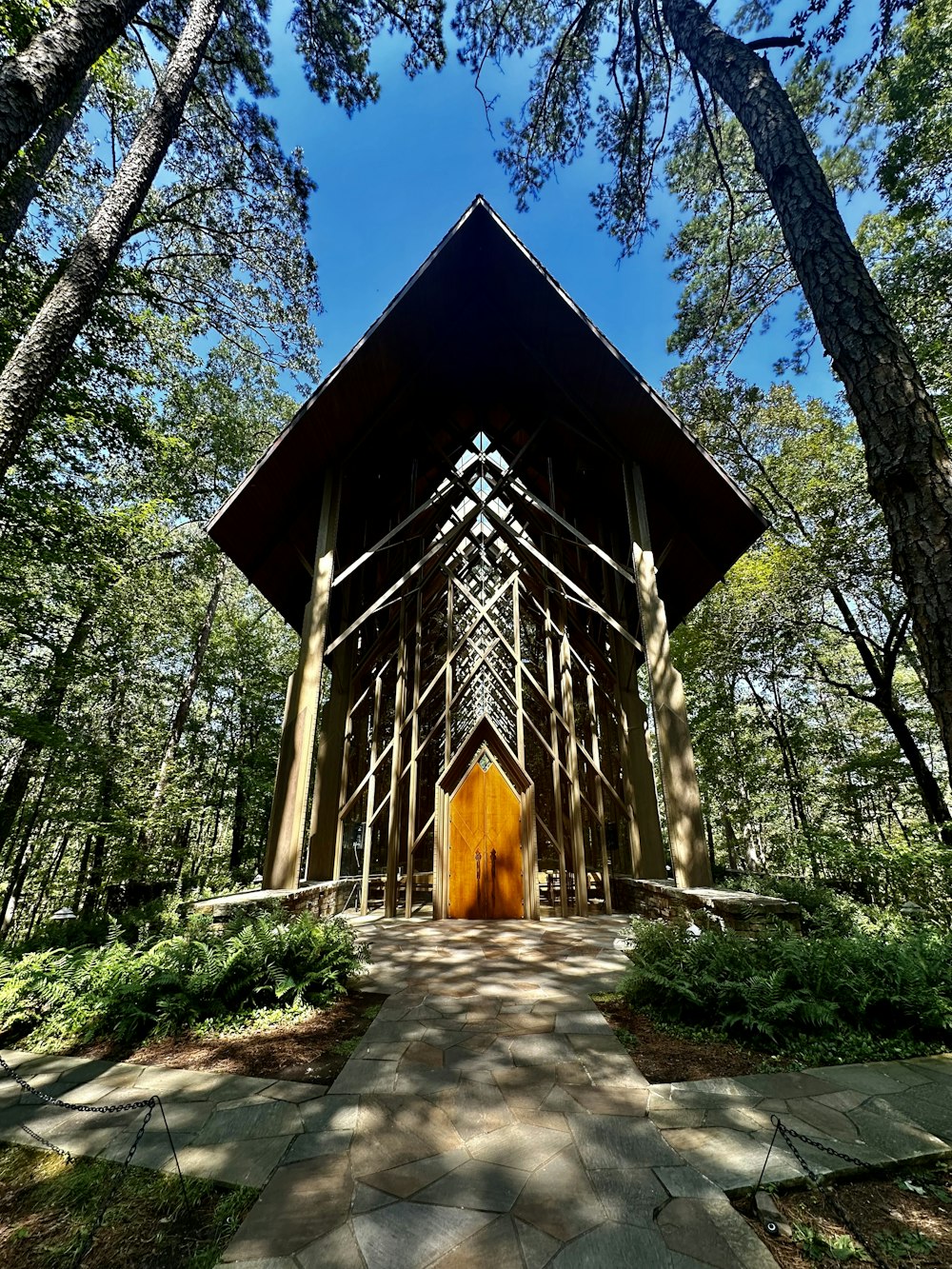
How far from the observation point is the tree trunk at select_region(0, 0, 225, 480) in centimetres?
375

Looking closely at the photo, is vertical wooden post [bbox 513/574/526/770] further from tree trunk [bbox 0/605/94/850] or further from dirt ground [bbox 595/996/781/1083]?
tree trunk [bbox 0/605/94/850]

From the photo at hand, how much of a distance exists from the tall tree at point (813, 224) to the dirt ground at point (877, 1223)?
1.56 metres

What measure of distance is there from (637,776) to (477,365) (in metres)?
7.19

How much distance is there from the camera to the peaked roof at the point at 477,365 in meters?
6.52

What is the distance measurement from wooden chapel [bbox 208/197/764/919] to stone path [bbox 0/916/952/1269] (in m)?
2.81

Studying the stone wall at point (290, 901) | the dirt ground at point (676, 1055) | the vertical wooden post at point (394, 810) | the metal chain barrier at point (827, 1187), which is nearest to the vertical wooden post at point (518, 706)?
the vertical wooden post at point (394, 810)

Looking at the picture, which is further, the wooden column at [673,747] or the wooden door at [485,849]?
the wooden door at [485,849]

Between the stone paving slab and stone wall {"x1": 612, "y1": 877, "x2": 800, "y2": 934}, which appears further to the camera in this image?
stone wall {"x1": 612, "y1": 877, "x2": 800, "y2": 934}

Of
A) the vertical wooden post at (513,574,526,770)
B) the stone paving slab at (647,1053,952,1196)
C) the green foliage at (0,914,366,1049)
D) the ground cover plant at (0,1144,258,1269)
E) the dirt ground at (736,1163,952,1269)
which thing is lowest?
the ground cover plant at (0,1144,258,1269)

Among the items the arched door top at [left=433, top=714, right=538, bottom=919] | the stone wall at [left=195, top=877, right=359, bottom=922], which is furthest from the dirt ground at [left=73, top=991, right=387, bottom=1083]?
the arched door top at [left=433, top=714, right=538, bottom=919]

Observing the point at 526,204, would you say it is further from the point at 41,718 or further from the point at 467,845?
the point at 41,718

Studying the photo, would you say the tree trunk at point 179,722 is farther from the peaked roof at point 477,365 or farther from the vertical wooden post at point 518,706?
the vertical wooden post at point 518,706

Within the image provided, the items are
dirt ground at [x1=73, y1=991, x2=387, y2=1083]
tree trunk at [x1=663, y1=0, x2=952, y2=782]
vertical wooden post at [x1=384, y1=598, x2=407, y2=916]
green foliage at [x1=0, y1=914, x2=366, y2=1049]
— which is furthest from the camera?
vertical wooden post at [x1=384, y1=598, x2=407, y2=916]

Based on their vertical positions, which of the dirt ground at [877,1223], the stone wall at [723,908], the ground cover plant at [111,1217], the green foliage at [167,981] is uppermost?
the stone wall at [723,908]
